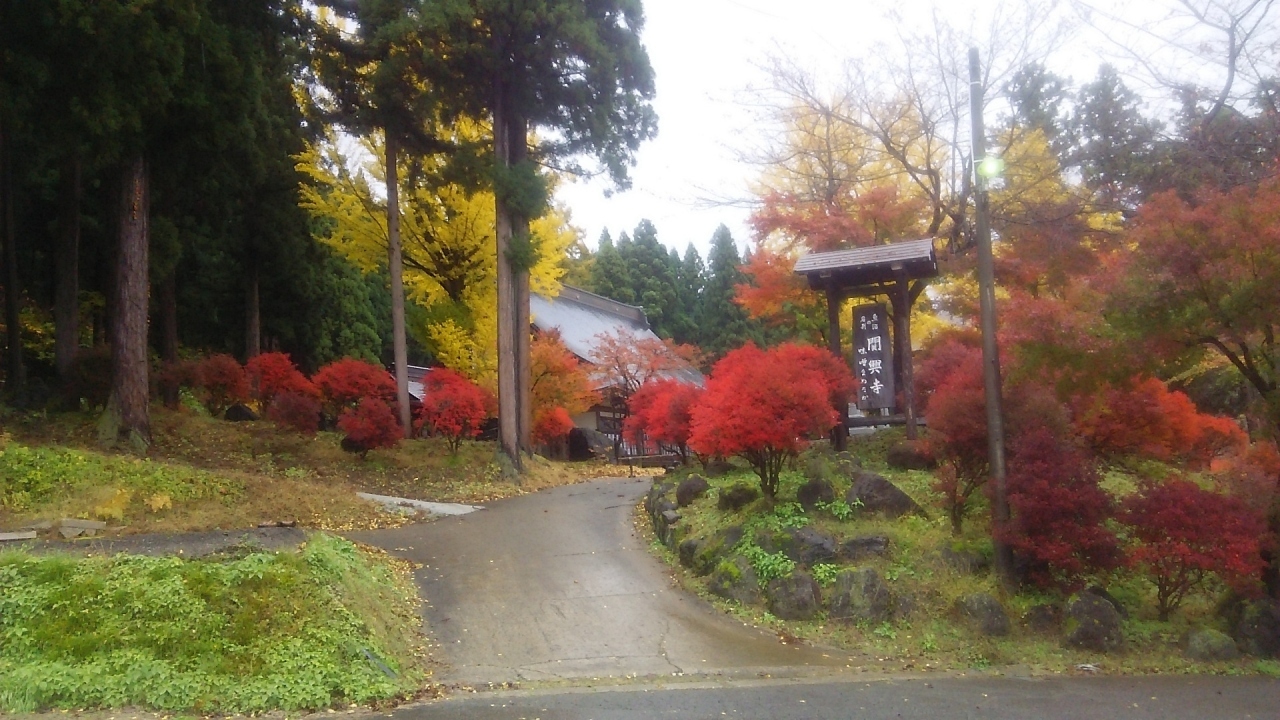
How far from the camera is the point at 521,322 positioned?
18.1 meters

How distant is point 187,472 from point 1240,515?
1206 cm

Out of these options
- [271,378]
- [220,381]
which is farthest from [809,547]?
[220,381]

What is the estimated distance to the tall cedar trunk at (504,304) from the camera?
1675 centimetres

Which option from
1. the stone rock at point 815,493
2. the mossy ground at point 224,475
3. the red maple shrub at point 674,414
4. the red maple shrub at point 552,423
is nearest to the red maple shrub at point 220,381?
the mossy ground at point 224,475

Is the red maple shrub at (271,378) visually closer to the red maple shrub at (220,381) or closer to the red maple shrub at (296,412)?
the red maple shrub at (220,381)

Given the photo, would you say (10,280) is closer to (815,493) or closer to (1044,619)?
(815,493)

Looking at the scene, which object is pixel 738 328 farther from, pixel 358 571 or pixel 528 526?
pixel 358 571

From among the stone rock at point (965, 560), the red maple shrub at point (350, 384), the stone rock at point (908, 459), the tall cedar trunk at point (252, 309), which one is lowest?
the stone rock at point (965, 560)

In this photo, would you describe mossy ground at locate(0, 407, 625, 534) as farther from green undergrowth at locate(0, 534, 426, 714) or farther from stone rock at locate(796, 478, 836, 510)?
stone rock at locate(796, 478, 836, 510)

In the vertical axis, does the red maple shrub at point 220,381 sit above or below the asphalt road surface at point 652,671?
above

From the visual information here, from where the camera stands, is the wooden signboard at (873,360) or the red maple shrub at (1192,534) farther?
the wooden signboard at (873,360)

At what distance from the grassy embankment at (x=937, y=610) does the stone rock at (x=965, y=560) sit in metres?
0.03

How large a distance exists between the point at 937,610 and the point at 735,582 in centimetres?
204

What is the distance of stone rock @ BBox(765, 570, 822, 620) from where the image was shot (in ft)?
29.2
